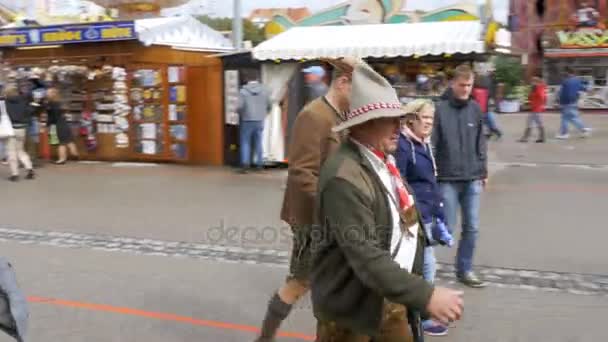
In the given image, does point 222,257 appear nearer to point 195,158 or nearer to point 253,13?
point 195,158

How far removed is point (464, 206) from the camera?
5.25 m

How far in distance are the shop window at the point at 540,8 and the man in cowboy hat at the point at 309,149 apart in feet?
94.8

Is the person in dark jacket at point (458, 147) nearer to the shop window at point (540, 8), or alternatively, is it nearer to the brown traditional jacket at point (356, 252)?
the brown traditional jacket at point (356, 252)

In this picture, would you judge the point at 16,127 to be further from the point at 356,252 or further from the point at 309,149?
the point at 356,252

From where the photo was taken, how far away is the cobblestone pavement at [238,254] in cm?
549

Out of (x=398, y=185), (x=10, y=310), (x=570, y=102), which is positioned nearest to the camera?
(x=398, y=185)

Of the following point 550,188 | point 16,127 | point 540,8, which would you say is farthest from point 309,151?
point 540,8

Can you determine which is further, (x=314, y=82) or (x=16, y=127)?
(x=16, y=127)

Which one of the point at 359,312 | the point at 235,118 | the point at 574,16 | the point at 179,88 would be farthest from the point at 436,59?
the point at 574,16

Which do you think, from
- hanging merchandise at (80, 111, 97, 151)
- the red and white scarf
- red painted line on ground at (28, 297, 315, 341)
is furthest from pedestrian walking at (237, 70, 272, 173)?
the red and white scarf

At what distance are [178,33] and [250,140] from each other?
3.62 meters

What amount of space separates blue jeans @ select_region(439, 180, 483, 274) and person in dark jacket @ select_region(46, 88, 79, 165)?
942 cm

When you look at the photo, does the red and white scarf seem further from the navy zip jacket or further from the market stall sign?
the market stall sign

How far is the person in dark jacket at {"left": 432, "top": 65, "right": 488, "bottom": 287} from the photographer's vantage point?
16.5 feet
